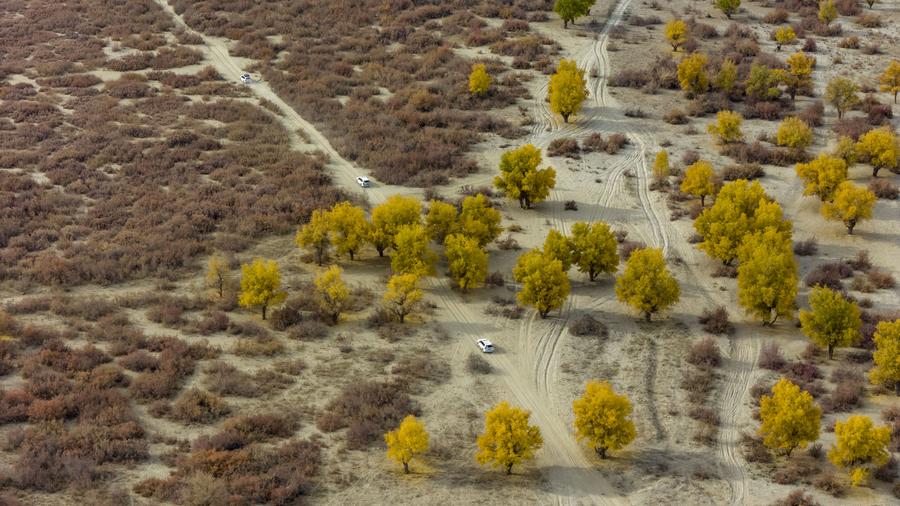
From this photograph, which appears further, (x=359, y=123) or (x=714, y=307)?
(x=359, y=123)

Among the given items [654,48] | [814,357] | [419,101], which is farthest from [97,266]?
[654,48]

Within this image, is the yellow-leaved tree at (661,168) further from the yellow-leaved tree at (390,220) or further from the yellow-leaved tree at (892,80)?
the yellow-leaved tree at (892,80)

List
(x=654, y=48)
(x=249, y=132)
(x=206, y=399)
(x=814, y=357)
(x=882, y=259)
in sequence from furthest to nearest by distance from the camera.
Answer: (x=654, y=48) < (x=249, y=132) < (x=882, y=259) < (x=814, y=357) < (x=206, y=399)

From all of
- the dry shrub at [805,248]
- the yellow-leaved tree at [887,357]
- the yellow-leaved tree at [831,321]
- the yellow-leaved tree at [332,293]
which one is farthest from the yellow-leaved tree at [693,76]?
the yellow-leaved tree at [332,293]

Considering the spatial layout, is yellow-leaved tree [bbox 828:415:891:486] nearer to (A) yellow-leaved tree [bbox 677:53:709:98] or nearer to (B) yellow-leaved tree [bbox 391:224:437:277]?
(B) yellow-leaved tree [bbox 391:224:437:277]

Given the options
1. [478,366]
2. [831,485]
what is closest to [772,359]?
[831,485]

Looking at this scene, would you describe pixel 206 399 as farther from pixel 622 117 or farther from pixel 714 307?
pixel 622 117
